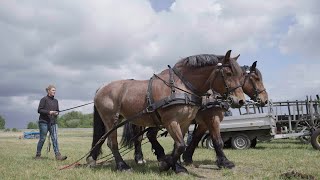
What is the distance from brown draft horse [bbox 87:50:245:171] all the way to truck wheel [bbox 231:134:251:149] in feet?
24.9

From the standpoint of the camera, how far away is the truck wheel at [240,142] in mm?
14211

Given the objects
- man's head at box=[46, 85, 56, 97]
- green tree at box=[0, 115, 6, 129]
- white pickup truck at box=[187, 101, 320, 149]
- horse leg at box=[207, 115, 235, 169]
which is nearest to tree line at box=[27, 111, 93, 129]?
green tree at box=[0, 115, 6, 129]

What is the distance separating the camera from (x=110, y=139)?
7770 mm

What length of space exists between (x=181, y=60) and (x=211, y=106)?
136 centimetres

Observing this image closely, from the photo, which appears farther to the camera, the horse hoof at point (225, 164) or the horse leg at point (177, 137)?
the horse hoof at point (225, 164)

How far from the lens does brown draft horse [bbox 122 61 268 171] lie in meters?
8.06

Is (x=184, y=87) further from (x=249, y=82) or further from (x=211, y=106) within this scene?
(x=249, y=82)

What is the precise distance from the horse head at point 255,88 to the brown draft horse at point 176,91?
7.71 feet

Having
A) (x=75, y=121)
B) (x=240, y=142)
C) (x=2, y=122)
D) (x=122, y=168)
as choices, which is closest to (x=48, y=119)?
(x=122, y=168)

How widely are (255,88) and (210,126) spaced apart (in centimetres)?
172

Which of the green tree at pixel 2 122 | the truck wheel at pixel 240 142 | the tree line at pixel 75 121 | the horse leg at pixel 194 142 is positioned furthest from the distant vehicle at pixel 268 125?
the green tree at pixel 2 122

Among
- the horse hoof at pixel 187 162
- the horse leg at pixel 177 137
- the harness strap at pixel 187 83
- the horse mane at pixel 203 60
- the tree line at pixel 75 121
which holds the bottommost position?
the horse hoof at pixel 187 162

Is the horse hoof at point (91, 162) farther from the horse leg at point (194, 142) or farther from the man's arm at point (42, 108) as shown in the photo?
the man's arm at point (42, 108)

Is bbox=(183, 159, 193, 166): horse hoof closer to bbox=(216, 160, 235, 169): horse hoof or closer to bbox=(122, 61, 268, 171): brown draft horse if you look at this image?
bbox=(122, 61, 268, 171): brown draft horse
